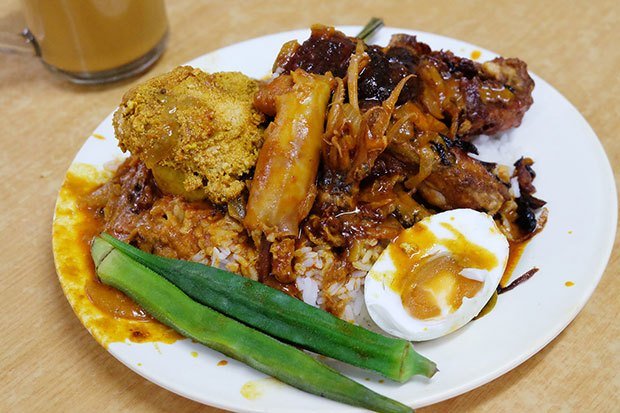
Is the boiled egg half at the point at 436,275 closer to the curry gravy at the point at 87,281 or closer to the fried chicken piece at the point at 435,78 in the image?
the fried chicken piece at the point at 435,78

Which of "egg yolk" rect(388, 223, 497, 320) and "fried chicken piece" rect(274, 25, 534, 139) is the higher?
"fried chicken piece" rect(274, 25, 534, 139)

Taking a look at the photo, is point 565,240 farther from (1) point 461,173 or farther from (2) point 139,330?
(2) point 139,330

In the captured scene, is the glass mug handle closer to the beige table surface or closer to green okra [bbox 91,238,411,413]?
the beige table surface

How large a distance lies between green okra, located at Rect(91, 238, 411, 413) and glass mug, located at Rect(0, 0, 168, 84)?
1.47 metres

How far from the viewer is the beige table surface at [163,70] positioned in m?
2.30

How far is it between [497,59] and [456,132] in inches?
20.3

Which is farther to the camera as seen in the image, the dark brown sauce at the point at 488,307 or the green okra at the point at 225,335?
the dark brown sauce at the point at 488,307

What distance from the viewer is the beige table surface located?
230 centimetres

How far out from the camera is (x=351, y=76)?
8.02 ft

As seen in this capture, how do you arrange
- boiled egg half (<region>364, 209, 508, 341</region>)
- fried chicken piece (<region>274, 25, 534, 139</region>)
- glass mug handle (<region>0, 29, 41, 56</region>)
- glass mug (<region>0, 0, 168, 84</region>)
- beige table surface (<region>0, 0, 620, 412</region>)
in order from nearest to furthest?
boiled egg half (<region>364, 209, 508, 341</region>) → beige table surface (<region>0, 0, 620, 412</region>) → fried chicken piece (<region>274, 25, 534, 139</region>) → glass mug (<region>0, 0, 168, 84</region>) → glass mug handle (<region>0, 29, 41, 56</region>)

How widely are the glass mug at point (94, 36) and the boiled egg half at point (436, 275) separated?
6.70ft

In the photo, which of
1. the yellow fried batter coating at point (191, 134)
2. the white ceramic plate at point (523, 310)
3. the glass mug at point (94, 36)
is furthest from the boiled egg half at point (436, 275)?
the glass mug at point (94, 36)

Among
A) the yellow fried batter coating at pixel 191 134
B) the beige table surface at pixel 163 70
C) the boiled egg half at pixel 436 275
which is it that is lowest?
the beige table surface at pixel 163 70

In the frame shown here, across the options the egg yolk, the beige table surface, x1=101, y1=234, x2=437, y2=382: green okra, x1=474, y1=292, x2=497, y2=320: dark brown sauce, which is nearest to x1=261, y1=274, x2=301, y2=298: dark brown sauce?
x1=101, y1=234, x2=437, y2=382: green okra
